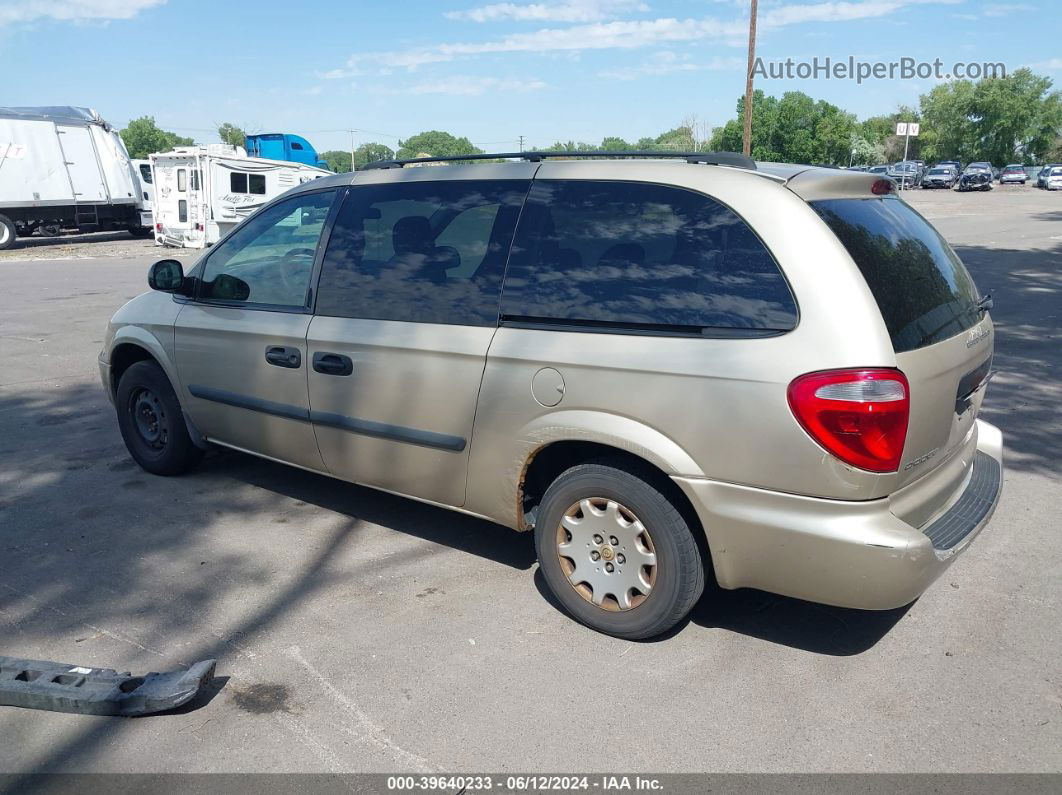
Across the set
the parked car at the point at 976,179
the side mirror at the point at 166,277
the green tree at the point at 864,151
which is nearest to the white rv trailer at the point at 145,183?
the side mirror at the point at 166,277

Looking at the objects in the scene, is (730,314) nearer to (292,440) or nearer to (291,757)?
(291,757)

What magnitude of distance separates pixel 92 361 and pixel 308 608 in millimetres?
6411

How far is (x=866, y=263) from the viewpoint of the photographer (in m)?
3.18

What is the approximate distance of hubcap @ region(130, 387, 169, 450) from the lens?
17.7ft

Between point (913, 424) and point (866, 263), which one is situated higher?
point (866, 263)

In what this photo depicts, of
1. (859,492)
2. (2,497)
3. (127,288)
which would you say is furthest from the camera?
(127,288)

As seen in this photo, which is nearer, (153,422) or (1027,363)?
(153,422)

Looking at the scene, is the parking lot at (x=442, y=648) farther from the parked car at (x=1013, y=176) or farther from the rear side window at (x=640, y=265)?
the parked car at (x=1013, y=176)

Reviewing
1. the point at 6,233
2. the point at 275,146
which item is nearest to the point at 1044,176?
the point at 275,146

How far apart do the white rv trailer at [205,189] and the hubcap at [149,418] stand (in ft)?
59.1

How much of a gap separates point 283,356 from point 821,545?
2738 mm

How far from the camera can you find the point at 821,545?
3.05 meters

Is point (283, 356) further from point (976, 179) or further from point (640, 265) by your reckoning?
point (976, 179)

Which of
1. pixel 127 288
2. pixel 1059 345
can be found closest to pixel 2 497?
pixel 1059 345
